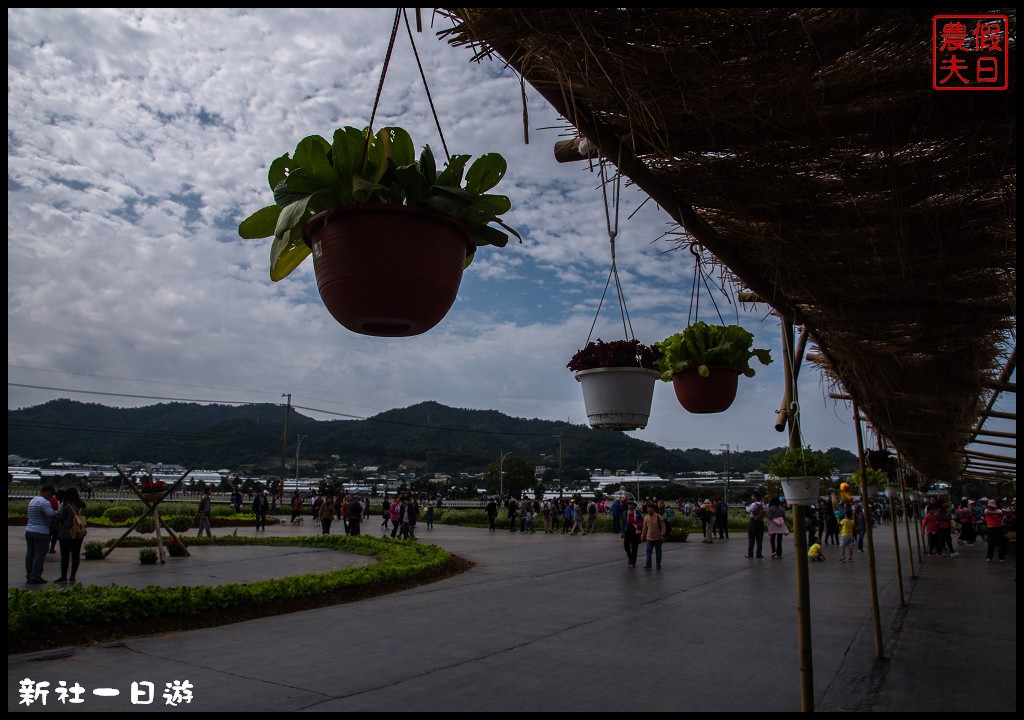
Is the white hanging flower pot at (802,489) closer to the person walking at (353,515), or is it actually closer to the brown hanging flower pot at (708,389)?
the brown hanging flower pot at (708,389)

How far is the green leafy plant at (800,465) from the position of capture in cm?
388

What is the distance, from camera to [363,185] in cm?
172

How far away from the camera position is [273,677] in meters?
4.84

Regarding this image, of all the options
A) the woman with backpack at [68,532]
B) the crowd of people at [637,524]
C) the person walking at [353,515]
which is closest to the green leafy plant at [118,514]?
the crowd of people at [637,524]

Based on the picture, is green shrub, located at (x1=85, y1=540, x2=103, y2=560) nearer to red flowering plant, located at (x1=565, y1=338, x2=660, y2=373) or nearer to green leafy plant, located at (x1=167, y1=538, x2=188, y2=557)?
green leafy plant, located at (x1=167, y1=538, x2=188, y2=557)

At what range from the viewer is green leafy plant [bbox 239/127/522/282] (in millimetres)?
1748

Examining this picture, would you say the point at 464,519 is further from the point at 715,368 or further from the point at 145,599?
the point at 715,368

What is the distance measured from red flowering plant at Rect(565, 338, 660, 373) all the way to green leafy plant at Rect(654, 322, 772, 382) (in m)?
0.64

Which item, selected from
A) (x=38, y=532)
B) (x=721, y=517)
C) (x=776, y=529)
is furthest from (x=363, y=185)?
(x=721, y=517)

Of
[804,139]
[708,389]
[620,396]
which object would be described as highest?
[804,139]

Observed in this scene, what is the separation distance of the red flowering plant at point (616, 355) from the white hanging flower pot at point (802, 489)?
1623 millimetres

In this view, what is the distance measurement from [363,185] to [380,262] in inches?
8.1

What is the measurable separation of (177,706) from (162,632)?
2.63 metres

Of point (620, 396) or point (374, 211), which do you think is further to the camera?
point (620, 396)
